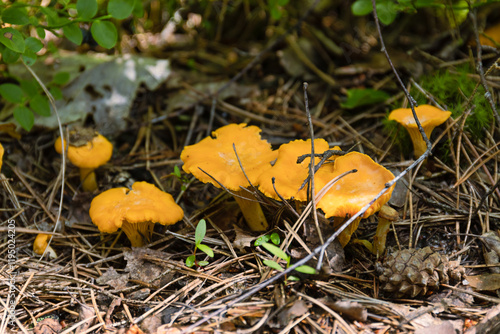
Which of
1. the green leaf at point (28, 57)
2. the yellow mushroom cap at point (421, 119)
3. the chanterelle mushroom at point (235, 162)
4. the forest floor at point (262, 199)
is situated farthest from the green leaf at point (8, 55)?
the yellow mushroom cap at point (421, 119)

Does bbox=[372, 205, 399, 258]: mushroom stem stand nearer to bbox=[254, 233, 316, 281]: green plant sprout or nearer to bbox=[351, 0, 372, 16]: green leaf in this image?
bbox=[254, 233, 316, 281]: green plant sprout

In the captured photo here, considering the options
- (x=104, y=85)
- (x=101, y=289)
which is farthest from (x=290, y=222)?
(x=104, y=85)

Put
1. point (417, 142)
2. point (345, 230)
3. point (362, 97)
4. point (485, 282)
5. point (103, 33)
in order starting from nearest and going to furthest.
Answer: point (485, 282) < point (345, 230) < point (103, 33) < point (417, 142) < point (362, 97)

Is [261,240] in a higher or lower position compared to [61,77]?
lower

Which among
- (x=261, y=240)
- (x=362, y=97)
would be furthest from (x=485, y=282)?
(x=362, y=97)

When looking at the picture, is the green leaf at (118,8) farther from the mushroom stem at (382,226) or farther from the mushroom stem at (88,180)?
the mushroom stem at (382,226)

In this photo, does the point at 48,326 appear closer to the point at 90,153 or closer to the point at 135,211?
the point at 135,211
